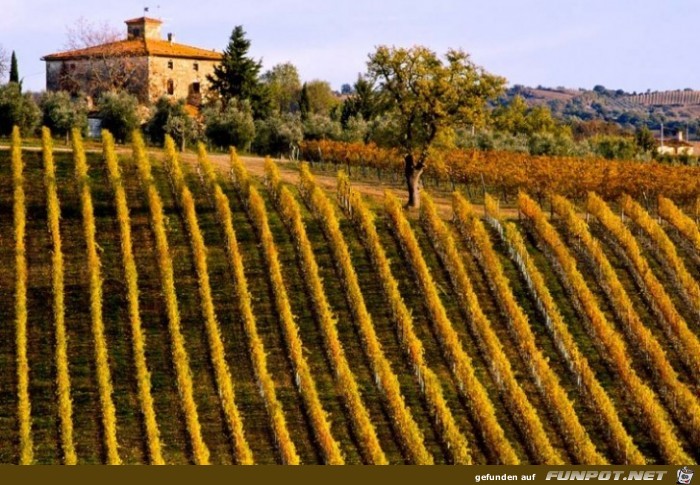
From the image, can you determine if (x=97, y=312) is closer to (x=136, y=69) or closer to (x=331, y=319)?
(x=331, y=319)

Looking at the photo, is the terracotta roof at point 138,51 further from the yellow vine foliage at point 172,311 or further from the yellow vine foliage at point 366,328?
the yellow vine foliage at point 366,328

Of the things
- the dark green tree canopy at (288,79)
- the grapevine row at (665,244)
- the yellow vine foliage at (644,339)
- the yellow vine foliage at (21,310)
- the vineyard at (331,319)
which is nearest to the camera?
the yellow vine foliage at (21,310)

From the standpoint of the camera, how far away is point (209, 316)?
150ft

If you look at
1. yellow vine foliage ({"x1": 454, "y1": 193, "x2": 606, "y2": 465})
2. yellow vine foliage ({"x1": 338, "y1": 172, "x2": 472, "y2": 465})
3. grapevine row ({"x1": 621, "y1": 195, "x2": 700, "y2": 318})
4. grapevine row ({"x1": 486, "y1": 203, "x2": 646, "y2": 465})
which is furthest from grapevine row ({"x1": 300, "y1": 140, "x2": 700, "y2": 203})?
grapevine row ({"x1": 486, "y1": 203, "x2": 646, "y2": 465})

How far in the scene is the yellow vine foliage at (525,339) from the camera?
38719 mm

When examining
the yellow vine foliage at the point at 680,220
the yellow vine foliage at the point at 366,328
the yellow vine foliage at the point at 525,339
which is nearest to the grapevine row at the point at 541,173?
the yellow vine foliage at the point at 680,220

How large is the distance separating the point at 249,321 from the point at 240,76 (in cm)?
5420

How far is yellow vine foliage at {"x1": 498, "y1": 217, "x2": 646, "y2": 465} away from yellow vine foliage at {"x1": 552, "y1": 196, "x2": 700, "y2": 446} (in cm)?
200

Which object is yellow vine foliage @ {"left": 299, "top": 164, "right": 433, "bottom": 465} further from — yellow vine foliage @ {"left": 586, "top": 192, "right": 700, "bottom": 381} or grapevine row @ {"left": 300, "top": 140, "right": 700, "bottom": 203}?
yellow vine foliage @ {"left": 586, "top": 192, "right": 700, "bottom": 381}

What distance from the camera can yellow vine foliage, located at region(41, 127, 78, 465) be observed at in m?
38.6

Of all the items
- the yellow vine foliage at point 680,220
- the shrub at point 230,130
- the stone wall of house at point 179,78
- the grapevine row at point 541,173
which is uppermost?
the stone wall of house at point 179,78

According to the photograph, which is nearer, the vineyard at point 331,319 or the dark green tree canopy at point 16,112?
the vineyard at point 331,319

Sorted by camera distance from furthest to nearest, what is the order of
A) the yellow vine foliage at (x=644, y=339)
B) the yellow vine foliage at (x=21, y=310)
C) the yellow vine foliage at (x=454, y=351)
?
the yellow vine foliage at (x=644, y=339) < the yellow vine foliage at (x=454, y=351) < the yellow vine foliage at (x=21, y=310)

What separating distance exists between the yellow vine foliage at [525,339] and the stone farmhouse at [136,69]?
48.8 meters
